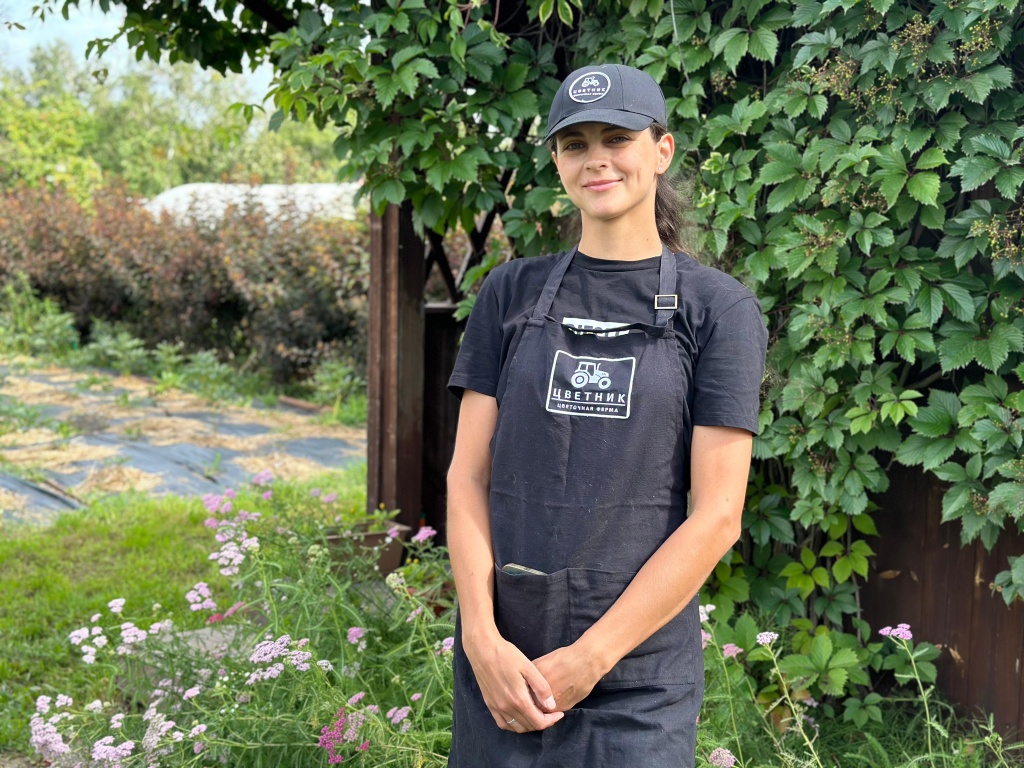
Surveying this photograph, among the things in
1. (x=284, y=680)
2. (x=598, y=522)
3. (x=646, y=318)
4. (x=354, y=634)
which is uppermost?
(x=646, y=318)

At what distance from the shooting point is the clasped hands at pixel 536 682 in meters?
1.47

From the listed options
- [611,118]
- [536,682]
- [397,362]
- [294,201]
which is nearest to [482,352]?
[611,118]

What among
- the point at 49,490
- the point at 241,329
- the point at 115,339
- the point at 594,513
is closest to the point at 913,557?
the point at 594,513

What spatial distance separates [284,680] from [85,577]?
261cm

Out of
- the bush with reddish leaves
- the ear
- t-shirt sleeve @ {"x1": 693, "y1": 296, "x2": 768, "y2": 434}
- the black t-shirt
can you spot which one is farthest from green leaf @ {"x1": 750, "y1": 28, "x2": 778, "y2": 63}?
the bush with reddish leaves

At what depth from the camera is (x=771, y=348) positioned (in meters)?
2.99

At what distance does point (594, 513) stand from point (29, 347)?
11.5m

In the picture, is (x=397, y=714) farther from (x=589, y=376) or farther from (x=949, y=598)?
(x=949, y=598)

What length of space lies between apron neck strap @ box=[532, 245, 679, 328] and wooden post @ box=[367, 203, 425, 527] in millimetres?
2444

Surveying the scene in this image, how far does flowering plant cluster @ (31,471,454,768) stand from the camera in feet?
7.77

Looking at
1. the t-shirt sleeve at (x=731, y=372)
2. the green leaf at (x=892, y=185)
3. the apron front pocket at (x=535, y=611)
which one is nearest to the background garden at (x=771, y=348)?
the green leaf at (x=892, y=185)

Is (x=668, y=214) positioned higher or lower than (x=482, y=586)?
higher

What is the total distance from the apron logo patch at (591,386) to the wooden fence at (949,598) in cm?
177

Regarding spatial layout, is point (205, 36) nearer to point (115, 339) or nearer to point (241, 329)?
point (241, 329)
